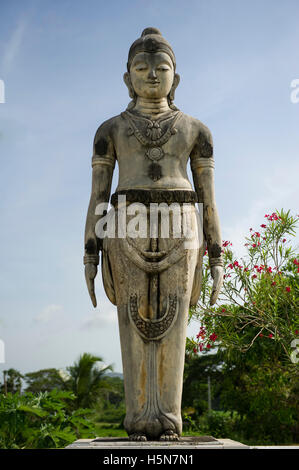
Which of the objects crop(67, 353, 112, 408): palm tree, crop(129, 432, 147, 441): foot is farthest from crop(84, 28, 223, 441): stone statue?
crop(67, 353, 112, 408): palm tree

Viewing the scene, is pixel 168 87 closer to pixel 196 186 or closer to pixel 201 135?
pixel 201 135

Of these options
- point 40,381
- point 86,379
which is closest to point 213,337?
point 86,379

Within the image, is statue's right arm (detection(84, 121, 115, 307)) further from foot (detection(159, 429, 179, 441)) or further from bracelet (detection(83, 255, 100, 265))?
foot (detection(159, 429, 179, 441))

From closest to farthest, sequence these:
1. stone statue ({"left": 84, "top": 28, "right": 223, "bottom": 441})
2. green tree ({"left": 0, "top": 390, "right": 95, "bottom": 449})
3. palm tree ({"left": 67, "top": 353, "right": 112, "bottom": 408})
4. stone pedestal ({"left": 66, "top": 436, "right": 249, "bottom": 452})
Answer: stone pedestal ({"left": 66, "top": 436, "right": 249, "bottom": 452}) → stone statue ({"left": 84, "top": 28, "right": 223, "bottom": 441}) → green tree ({"left": 0, "top": 390, "right": 95, "bottom": 449}) → palm tree ({"left": 67, "top": 353, "right": 112, "bottom": 408})

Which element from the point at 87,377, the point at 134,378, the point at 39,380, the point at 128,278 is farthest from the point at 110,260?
the point at 39,380

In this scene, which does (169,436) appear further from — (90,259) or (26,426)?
(26,426)

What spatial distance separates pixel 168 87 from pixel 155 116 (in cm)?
37

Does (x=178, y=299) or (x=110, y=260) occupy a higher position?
(x=110, y=260)

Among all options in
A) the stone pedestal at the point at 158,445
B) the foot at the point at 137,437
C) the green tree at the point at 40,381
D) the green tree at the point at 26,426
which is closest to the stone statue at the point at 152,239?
the foot at the point at 137,437

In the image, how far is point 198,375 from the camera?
2714cm

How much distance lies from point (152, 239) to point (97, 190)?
0.89 meters

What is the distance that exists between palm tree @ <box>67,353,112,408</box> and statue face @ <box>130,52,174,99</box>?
48.6 feet

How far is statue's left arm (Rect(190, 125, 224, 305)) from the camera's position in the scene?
18.7 ft
